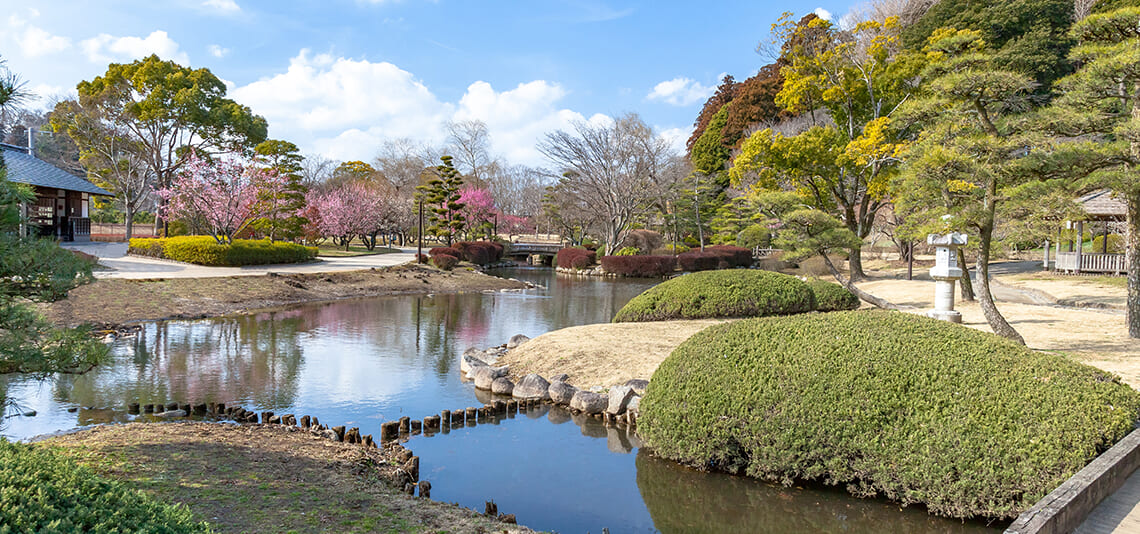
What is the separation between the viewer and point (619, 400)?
23.4ft

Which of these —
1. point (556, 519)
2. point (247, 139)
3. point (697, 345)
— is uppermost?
point (247, 139)

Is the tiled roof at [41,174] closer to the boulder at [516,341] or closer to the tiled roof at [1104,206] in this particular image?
the boulder at [516,341]

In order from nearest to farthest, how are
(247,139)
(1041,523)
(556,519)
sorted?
(1041,523)
(556,519)
(247,139)

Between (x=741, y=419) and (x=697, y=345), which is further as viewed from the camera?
(x=697, y=345)

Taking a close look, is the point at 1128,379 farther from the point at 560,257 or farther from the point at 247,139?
the point at 247,139

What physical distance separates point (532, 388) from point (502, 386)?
1.69ft

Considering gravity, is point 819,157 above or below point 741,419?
above

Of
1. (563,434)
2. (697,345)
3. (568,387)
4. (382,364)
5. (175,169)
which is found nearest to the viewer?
(697,345)

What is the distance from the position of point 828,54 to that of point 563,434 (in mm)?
19571

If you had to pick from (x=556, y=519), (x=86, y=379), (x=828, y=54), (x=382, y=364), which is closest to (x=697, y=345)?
(x=556, y=519)

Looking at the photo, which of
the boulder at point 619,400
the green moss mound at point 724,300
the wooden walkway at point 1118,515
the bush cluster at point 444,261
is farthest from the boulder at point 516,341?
the bush cluster at point 444,261

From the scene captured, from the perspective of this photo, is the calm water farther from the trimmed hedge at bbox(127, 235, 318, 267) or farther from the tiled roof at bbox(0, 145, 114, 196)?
the tiled roof at bbox(0, 145, 114, 196)

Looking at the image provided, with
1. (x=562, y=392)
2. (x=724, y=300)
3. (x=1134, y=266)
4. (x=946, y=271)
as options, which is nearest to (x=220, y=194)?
(x=724, y=300)

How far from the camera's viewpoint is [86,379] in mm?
8141
